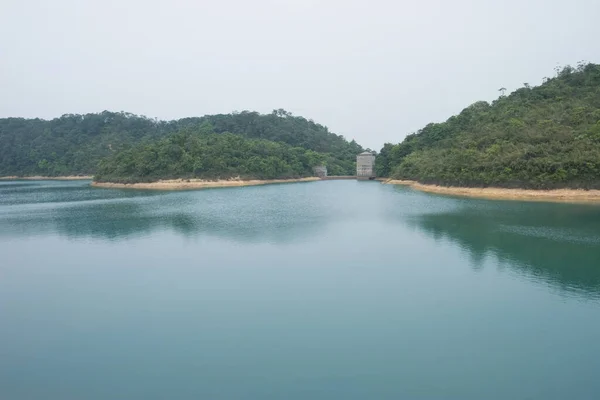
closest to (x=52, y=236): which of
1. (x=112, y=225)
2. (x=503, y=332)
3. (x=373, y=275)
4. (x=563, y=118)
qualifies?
(x=112, y=225)

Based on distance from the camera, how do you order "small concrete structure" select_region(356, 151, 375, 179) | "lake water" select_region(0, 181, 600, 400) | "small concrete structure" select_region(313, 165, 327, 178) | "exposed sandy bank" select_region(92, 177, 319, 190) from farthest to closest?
1. "small concrete structure" select_region(313, 165, 327, 178)
2. "small concrete structure" select_region(356, 151, 375, 179)
3. "exposed sandy bank" select_region(92, 177, 319, 190)
4. "lake water" select_region(0, 181, 600, 400)

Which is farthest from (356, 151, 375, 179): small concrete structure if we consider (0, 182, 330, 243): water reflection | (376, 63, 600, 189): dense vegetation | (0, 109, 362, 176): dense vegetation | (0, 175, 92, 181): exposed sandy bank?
(0, 175, 92, 181): exposed sandy bank

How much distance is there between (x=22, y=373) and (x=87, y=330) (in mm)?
1807

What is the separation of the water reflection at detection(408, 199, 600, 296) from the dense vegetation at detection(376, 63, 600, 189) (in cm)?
422

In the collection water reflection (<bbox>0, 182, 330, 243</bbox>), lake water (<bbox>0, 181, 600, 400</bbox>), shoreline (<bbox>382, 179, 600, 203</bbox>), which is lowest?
lake water (<bbox>0, 181, 600, 400</bbox>)

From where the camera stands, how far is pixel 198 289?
1145 centimetres

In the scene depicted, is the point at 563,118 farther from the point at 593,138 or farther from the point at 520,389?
the point at 520,389

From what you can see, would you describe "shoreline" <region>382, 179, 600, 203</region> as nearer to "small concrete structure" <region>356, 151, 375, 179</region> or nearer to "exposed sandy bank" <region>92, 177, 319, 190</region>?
"exposed sandy bank" <region>92, 177, 319, 190</region>

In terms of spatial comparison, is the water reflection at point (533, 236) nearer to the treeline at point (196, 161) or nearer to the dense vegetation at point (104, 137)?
the treeline at point (196, 161)

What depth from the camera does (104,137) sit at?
8619cm

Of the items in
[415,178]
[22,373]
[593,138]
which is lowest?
[22,373]

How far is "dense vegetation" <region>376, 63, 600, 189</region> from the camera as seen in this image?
29203mm

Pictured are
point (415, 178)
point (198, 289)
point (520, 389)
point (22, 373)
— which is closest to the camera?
point (520, 389)

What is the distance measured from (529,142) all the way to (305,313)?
30.6 m
